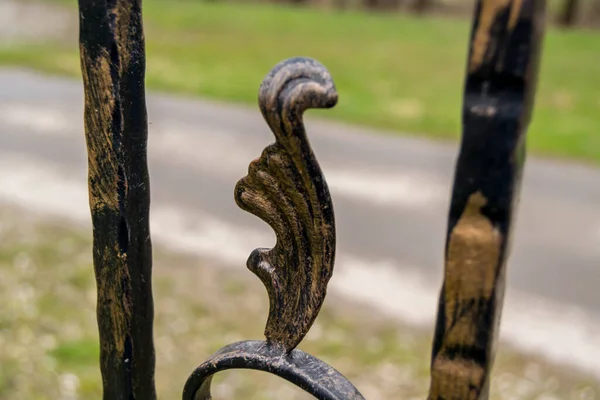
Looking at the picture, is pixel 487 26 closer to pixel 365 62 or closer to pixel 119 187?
pixel 119 187

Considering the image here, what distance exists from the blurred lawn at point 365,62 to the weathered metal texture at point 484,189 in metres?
5.81

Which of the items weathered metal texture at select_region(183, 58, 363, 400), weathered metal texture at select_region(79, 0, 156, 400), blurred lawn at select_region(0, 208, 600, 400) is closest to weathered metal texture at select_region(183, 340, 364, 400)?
weathered metal texture at select_region(183, 58, 363, 400)

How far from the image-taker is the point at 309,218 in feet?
2.75

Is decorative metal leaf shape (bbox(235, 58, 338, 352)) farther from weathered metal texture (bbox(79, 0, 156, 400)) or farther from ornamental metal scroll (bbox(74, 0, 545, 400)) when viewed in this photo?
weathered metal texture (bbox(79, 0, 156, 400))

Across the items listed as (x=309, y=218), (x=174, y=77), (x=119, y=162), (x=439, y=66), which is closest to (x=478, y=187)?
(x=309, y=218)

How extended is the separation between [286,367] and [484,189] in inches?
15.0

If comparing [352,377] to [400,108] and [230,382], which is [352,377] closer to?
[230,382]

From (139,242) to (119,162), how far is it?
0.43ft

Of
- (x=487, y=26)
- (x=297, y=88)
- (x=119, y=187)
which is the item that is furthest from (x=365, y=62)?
(x=487, y=26)

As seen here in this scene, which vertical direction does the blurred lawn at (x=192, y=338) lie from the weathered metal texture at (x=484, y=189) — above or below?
below

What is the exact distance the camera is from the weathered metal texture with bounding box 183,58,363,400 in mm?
787

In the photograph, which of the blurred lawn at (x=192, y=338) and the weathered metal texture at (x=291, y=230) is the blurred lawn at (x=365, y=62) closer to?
the blurred lawn at (x=192, y=338)

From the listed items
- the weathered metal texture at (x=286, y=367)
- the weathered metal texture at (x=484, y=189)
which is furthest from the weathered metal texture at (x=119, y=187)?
the weathered metal texture at (x=484, y=189)

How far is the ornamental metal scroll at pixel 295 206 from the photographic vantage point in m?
0.66
